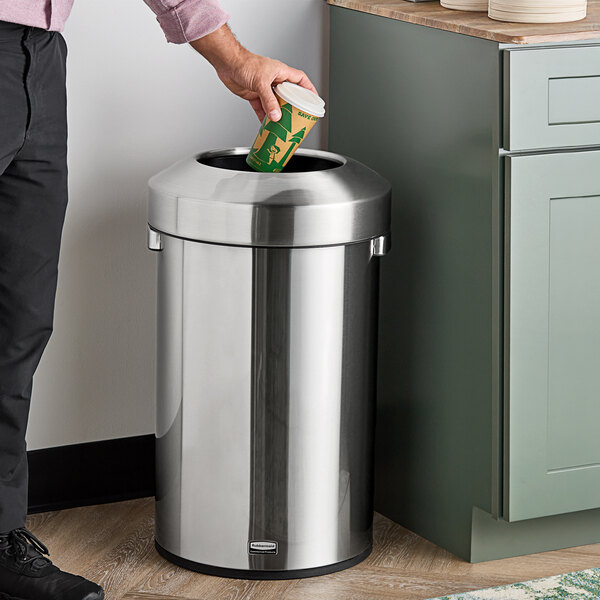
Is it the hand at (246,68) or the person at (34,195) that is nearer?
the person at (34,195)

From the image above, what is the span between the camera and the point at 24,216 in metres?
1.81

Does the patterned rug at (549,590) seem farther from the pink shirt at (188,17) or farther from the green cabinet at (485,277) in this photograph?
the pink shirt at (188,17)

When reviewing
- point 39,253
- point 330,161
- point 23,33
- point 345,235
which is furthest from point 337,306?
point 23,33

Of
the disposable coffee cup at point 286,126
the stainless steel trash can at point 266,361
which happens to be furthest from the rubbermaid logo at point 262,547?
the disposable coffee cup at point 286,126

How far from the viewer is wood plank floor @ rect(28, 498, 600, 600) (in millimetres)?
1969

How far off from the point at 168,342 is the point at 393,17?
67 cm

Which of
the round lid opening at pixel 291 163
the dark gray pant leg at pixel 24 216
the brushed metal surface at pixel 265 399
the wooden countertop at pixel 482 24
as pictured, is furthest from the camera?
the round lid opening at pixel 291 163

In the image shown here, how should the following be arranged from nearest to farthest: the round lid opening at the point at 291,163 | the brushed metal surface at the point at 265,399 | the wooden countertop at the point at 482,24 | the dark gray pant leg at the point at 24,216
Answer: the dark gray pant leg at the point at 24,216
the wooden countertop at the point at 482,24
the brushed metal surface at the point at 265,399
the round lid opening at the point at 291,163

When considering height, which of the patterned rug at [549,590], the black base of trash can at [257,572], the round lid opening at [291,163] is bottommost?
the patterned rug at [549,590]

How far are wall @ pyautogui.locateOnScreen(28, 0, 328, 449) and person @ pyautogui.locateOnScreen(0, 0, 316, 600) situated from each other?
0.27 m

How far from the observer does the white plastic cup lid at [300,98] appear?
186cm

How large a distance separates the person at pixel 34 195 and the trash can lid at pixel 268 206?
11cm

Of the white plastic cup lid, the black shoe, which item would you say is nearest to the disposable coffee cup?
the white plastic cup lid

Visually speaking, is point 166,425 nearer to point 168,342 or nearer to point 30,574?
point 168,342
